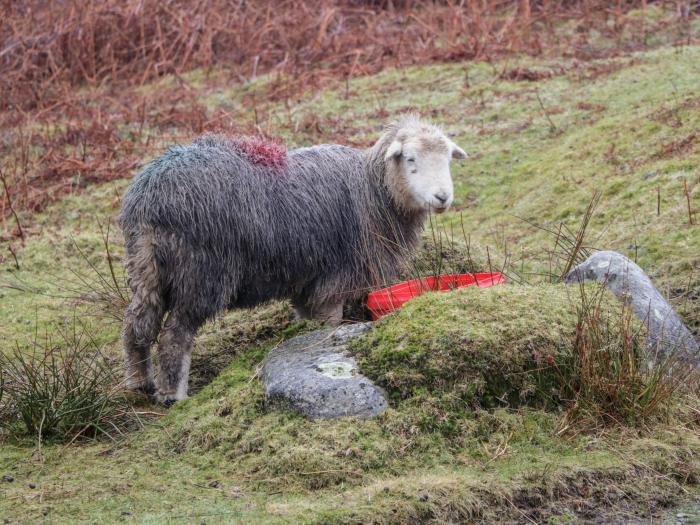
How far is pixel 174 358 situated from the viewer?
6.45 metres

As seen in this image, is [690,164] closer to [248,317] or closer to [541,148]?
[541,148]

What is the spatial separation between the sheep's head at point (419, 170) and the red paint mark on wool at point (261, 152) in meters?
0.81

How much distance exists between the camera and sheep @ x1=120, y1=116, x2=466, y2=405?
20.8 feet

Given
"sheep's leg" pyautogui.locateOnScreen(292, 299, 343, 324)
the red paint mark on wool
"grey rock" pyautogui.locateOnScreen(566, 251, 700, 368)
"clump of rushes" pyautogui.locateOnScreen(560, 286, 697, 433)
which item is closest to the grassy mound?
"clump of rushes" pyautogui.locateOnScreen(560, 286, 697, 433)

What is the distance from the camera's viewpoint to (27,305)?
27.3 feet

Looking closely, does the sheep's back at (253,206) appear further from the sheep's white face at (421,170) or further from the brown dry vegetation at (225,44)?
the brown dry vegetation at (225,44)

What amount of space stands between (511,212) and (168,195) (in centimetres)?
462

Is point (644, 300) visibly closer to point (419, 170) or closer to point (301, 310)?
point (419, 170)

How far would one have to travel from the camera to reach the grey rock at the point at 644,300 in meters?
6.19

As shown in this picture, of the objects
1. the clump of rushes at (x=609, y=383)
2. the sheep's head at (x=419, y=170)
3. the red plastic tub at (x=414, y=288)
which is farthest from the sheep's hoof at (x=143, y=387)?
the clump of rushes at (x=609, y=383)

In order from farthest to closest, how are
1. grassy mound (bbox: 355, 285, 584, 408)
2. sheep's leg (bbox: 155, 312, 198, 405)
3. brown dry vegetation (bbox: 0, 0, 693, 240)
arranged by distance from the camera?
1. brown dry vegetation (bbox: 0, 0, 693, 240)
2. sheep's leg (bbox: 155, 312, 198, 405)
3. grassy mound (bbox: 355, 285, 584, 408)

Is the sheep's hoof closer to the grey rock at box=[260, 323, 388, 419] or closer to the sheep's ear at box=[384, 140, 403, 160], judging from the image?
the grey rock at box=[260, 323, 388, 419]

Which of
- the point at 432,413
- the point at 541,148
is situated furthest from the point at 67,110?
the point at 432,413

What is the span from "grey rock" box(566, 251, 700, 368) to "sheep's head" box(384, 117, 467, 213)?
3.75ft
